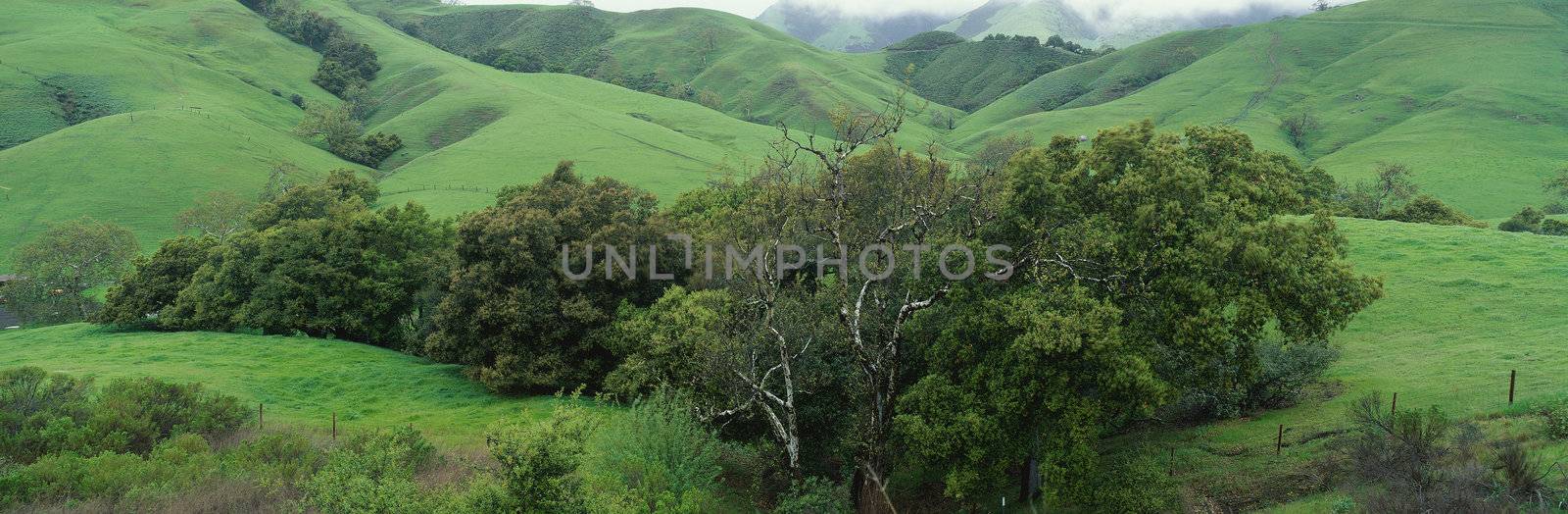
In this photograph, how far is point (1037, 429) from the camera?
19219 mm

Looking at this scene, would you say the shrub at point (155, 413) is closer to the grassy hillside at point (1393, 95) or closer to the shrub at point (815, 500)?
the shrub at point (815, 500)

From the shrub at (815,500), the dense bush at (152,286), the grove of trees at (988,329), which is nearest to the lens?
the grove of trees at (988,329)

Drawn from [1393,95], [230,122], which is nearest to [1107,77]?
[1393,95]

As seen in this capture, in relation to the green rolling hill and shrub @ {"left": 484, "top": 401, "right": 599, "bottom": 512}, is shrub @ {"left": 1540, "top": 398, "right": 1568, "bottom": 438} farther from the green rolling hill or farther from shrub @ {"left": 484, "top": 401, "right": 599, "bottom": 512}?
the green rolling hill

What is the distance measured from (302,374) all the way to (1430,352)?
42.5 metres

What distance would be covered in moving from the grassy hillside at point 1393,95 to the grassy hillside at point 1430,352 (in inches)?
2133

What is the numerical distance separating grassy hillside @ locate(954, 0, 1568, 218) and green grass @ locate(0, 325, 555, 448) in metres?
87.3

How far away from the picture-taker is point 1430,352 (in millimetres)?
22516

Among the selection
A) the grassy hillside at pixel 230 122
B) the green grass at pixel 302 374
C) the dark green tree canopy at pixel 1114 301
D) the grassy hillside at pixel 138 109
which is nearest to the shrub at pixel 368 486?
the green grass at pixel 302 374

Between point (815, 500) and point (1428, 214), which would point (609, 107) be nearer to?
point (1428, 214)

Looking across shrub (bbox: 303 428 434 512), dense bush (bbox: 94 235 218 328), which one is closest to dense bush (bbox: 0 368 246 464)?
shrub (bbox: 303 428 434 512)

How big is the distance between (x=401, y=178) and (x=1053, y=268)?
86275 mm

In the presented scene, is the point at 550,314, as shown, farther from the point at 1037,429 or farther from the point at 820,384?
the point at 1037,429

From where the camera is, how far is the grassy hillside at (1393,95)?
84.5 m
